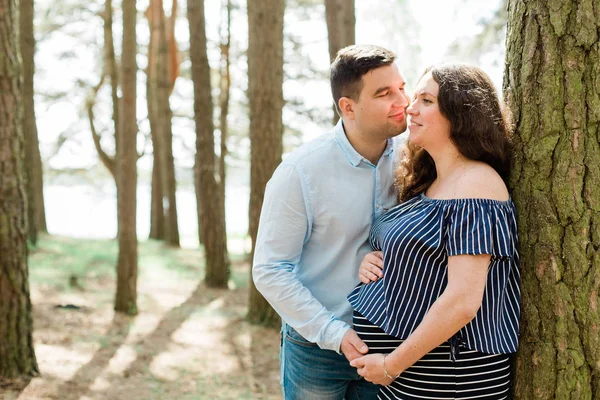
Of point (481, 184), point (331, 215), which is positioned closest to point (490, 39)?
point (331, 215)

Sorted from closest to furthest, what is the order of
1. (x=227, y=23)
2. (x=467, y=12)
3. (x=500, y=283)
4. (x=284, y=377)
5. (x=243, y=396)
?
(x=500, y=283), (x=284, y=377), (x=243, y=396), (x=467, y=12), (x=227, y=23)

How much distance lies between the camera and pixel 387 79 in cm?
260

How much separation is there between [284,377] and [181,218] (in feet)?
84.9

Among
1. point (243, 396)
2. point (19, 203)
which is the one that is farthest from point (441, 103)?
point (243, 396)

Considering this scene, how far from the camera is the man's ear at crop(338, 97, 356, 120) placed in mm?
2674

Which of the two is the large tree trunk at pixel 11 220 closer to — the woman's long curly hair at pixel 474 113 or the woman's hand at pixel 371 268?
the woman's hand at pixel 371 268

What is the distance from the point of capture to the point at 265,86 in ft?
22.9

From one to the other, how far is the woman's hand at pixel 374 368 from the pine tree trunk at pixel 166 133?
11038 mm

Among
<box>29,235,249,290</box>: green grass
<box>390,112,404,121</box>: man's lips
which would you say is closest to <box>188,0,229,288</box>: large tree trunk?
<box>29,235,249,290</box>: green grass

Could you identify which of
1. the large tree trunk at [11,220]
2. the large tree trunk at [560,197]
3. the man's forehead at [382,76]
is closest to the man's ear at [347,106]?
the man's forehead at [382,76]

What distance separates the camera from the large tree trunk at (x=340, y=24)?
7613mm

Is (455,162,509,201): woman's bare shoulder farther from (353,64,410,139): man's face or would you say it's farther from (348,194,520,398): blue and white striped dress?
(353,64,410,139): man's face

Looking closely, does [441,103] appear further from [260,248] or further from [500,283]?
[260,248]

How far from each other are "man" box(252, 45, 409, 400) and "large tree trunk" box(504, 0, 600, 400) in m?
0.58
